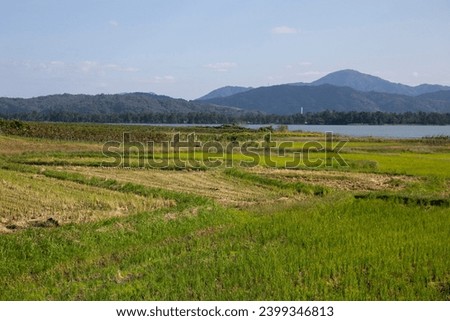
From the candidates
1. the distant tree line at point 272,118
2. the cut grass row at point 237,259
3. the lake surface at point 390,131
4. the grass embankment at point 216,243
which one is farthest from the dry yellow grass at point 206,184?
the distant tree line at point 272,118

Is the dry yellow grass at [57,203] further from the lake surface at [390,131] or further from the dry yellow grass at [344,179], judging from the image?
the lake surface at [390,131]

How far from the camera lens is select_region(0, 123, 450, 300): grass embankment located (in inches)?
279

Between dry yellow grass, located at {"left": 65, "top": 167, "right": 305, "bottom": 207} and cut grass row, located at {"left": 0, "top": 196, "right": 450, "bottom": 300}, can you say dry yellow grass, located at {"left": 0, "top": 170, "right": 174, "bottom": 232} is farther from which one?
dry yellow grass, located at {"left": 65, "top": 167, "right": 305, "bottom": 207}

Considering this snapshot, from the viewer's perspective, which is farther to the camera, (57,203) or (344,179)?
(344,179)

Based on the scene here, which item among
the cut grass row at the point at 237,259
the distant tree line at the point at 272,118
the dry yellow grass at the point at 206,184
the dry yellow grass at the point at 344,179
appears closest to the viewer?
the cut grass row at the point at 237,259

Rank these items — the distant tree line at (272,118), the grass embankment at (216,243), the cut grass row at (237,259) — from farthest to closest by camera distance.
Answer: the distant tree line at (272,118) < the grass embankment at (216,243) < the cut grass row at (237,259)

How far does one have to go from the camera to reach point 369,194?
51.8ft

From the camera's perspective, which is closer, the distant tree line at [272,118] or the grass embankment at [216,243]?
the grass embankment at [216,243]

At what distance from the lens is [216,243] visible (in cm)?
979

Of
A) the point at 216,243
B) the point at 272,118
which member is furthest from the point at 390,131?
the point at 216,243

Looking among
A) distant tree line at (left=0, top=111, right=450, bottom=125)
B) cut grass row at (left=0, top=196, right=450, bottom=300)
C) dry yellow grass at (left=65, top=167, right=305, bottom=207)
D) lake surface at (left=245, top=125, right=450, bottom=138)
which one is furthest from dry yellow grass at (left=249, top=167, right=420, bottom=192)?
distant tree line at (left=0, top=111, right=450, bottom=125)

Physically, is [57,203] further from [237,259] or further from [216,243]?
[237,259]

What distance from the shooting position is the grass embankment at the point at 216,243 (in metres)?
7.09
